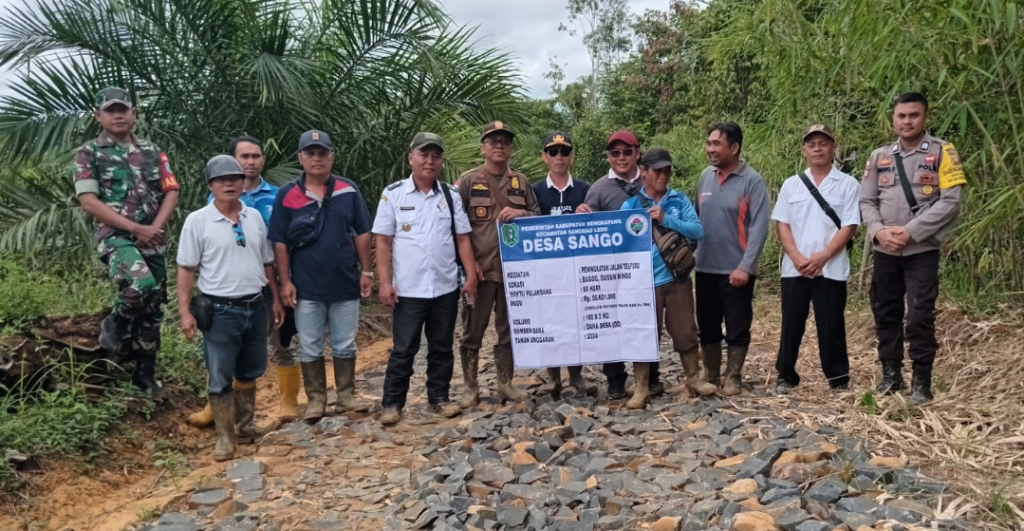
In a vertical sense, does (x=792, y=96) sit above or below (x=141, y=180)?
above

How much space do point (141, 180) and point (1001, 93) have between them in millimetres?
5215

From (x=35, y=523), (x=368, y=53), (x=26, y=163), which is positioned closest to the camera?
(x=35, y=523)

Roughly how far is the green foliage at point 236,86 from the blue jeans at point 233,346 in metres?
2.94

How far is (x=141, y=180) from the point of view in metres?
5.02

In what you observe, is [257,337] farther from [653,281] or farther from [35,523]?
[653,281]

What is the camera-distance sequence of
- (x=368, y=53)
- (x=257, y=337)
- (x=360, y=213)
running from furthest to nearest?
(x=368, y=53), (x=360, y=213), (x=257, y=337)

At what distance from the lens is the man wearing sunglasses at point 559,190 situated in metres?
5.26

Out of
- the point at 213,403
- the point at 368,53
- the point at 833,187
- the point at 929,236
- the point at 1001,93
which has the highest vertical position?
the point at 368,53

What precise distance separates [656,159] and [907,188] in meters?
1.42

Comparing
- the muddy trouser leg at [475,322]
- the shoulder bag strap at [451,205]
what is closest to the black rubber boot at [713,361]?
the muddy trouser leg at [475,322]

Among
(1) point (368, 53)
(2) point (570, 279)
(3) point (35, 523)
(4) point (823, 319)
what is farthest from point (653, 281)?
(1) point (368, 53)

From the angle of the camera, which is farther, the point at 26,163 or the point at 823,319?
the point at 26,163

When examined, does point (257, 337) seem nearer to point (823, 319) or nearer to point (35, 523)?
point (35, 523)

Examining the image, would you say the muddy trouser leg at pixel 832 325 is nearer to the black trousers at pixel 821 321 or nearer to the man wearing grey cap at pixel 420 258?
the black trousers at pixel 821 321
